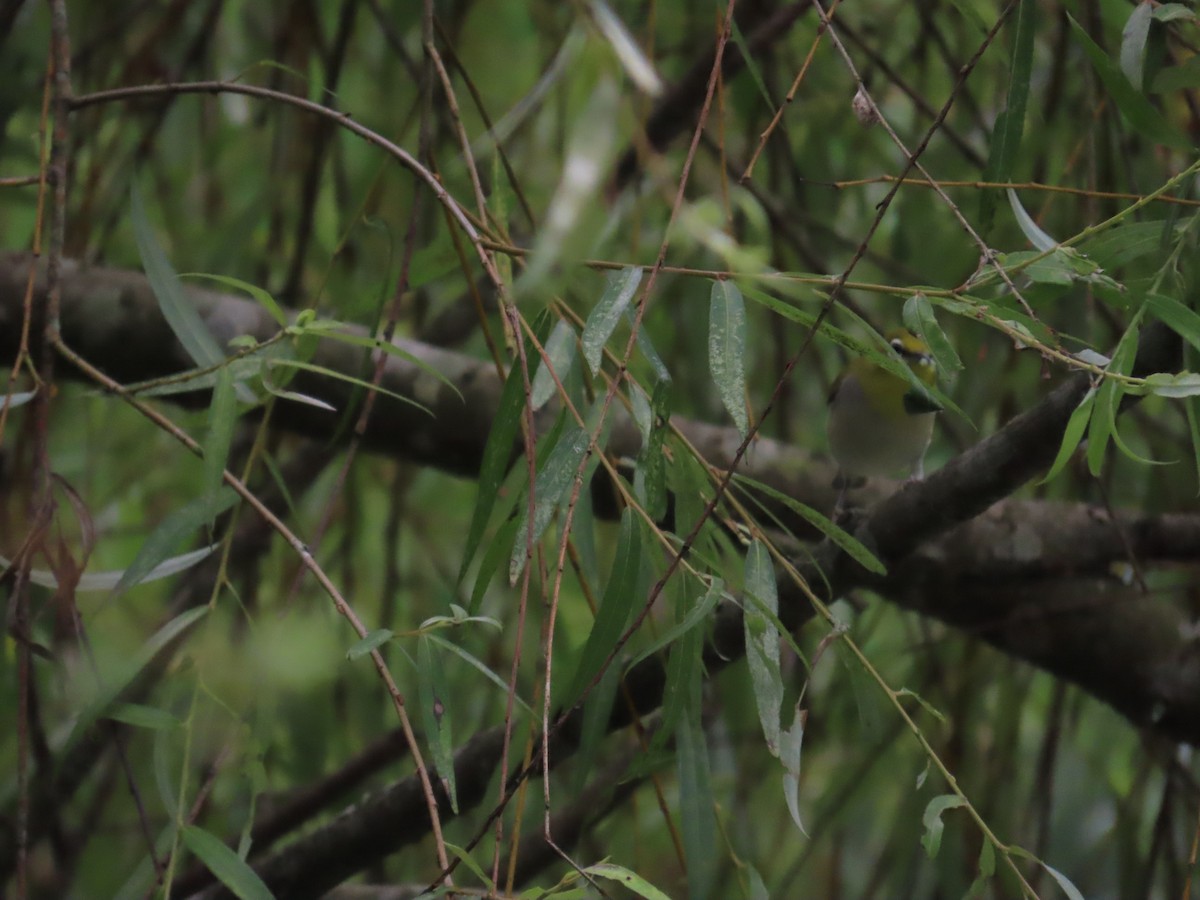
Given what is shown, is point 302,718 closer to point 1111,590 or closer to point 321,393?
point 321,393

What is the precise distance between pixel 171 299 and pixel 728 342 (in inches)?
23.7

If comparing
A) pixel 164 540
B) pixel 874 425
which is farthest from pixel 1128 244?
pixel 874 425

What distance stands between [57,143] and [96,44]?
40.2 inches

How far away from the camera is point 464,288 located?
229 centimetres

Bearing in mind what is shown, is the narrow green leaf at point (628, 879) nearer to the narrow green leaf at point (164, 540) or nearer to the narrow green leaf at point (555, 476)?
the narrow green leaf at point (555, 476)

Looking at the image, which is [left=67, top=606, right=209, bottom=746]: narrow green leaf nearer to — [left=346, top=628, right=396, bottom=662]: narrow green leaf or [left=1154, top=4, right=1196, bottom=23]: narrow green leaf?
[left=346, top=628, right=396, bottom=662]: narrow green leaf

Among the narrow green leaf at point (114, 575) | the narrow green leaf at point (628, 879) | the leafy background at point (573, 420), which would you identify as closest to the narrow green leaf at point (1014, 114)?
the leafy background at point (573, 420)

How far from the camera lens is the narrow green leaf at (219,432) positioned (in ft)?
3.47

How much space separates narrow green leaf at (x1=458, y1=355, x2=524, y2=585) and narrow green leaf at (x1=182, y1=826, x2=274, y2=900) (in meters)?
0.30

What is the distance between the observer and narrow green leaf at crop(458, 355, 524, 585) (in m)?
1.06

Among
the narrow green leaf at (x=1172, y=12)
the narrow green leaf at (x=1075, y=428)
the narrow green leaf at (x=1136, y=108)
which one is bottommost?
the narrow green leaf at (x=1075, y=428)

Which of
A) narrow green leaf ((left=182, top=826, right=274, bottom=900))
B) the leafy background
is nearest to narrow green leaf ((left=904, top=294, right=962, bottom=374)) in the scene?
the leafy background

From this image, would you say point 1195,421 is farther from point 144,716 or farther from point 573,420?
point 144,716

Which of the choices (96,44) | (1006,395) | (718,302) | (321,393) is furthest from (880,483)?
(96,44)
